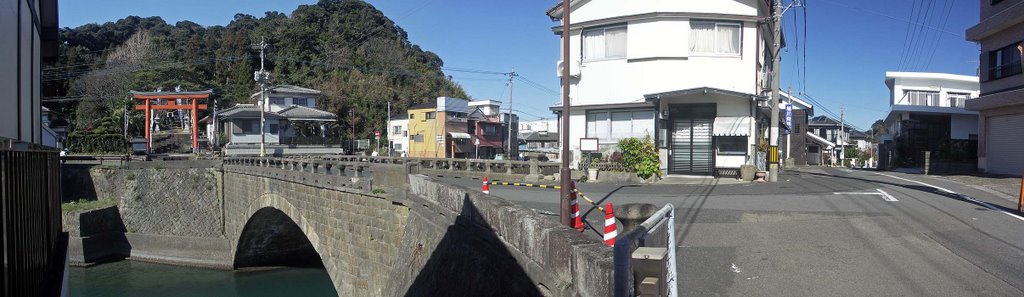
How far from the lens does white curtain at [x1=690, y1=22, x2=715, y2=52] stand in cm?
1931

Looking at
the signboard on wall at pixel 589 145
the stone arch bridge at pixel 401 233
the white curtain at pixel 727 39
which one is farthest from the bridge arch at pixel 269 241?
the white curtain at pixel 727 39

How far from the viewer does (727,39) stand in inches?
762

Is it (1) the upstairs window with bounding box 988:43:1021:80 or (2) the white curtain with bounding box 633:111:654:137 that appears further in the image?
(2) the white curtain with bounding box 633:111:654:137

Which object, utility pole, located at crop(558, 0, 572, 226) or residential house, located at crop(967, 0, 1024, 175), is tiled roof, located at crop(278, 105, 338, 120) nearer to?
utility pole, located at crop(558, 0, 572, 226)

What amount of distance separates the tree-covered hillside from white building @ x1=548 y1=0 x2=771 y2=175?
41.1 meters

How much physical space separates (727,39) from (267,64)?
57.2m

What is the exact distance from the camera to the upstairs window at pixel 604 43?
20.5 metres

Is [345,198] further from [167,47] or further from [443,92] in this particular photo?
[167,47]

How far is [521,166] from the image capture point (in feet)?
67.8

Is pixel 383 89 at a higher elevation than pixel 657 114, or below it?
higher

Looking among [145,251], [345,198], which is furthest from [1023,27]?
[145,251]

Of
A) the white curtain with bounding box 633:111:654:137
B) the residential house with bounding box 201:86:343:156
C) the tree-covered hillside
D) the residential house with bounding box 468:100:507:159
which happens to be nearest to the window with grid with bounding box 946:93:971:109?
the white curtain with bounding box 633:111:654:137

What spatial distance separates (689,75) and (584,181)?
5.18 metres

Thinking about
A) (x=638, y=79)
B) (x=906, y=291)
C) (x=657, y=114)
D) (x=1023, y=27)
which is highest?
(x=1023, y=27)
